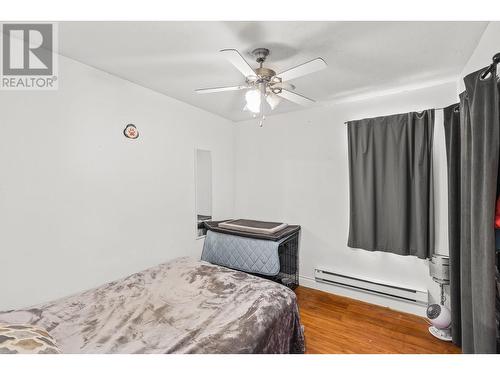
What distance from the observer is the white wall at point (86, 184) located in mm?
1582

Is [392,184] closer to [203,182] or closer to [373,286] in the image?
[373,286]

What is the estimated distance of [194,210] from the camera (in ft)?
9.75

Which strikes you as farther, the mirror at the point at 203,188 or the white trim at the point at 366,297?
the mirror at the point at 203,188

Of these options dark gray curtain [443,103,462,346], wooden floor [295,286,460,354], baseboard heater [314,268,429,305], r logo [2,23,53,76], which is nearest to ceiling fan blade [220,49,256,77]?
r logo [2,23,53,76]

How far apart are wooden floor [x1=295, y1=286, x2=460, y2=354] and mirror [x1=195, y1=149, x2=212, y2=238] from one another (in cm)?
160

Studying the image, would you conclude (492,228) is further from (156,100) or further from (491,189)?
(156,100)

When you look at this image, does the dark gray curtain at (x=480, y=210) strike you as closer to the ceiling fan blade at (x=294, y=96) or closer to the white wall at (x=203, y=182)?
the ceiling fan blade at (x=294, y=96)

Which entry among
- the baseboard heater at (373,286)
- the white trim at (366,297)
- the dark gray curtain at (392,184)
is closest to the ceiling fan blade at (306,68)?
the dark gray curtain at (392,184)

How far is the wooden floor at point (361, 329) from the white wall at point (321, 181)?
7.4 inches

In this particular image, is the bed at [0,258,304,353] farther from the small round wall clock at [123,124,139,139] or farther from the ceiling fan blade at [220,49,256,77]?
the ceiling fan blade at [220,49,256,77]

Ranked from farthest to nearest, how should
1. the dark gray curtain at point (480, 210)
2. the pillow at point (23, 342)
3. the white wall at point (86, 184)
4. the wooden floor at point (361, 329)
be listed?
the wooden floor at point (361, 329) → the white wall at point (86, 184) → the dark gray curtain at point (480, 210) → the pillow at point (23, 342)

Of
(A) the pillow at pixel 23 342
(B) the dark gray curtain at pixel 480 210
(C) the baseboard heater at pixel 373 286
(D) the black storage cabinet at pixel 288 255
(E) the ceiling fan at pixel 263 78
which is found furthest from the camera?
(D) the black storage cabinet at pixel 288 255

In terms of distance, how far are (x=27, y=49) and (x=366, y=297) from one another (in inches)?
153

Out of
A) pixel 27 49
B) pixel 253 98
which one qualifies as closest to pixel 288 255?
pixel 253 98
